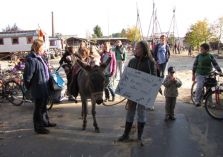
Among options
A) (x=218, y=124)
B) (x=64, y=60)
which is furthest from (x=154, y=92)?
(x=64, y=60)

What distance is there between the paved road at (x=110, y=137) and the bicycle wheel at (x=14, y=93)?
59.4 inches

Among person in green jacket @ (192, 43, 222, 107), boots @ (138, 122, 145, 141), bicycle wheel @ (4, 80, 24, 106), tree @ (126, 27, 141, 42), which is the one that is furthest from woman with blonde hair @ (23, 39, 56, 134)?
tree @ (126, 27, 141, 42)

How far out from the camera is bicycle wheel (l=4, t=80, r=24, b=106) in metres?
11.8

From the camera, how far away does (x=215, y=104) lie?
9.23 meters

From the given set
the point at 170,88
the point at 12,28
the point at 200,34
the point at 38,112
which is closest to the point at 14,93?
the point at 38,112

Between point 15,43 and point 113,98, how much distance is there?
158 feet

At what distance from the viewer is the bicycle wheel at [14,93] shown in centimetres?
1180

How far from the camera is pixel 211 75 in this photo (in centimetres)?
969

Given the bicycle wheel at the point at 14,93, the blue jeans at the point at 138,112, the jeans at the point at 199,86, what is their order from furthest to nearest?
the bicycle wheel at the point at 14,93 → the jeans at the point at 199,86 → the blue jeans at the point at 138,112

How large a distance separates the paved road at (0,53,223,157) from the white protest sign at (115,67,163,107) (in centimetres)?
91

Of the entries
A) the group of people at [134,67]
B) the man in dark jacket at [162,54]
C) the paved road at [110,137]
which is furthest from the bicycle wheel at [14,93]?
the man in dark jacket at [162,54]

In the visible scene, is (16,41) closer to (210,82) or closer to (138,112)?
(210,82)

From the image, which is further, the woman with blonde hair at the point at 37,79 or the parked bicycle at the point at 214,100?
the parked bicycle at the point at 214,100

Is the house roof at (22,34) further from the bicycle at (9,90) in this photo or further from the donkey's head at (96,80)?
the donkey's head at (96,80)
